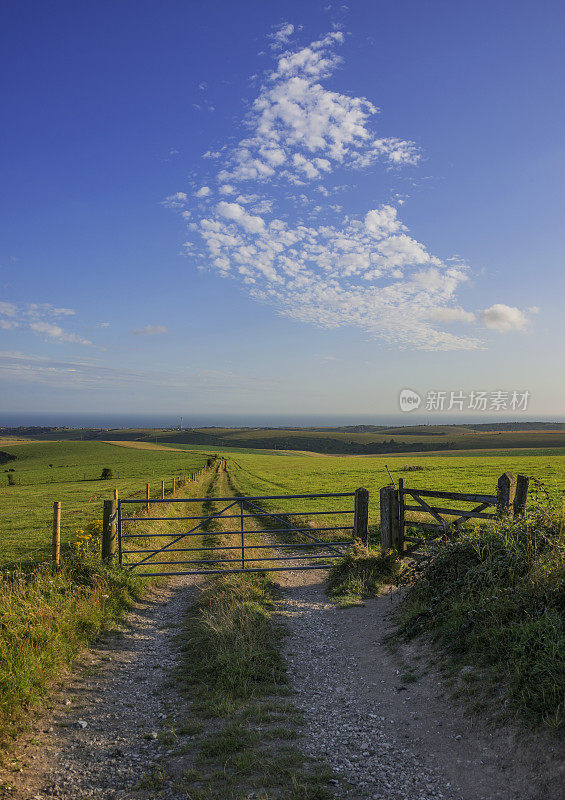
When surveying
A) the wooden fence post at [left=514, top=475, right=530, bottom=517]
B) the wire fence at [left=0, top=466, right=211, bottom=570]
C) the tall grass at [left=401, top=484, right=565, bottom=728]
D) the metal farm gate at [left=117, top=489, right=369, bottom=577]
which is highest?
the wooden fence post at [left=514, top=475, right=530, bottom=517]

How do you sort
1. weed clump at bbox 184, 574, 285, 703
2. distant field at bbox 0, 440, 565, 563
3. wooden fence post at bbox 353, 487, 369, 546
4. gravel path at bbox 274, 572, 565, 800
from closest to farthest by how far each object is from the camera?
gravel path at bbox 274, 572, 565, 800
weed clump at bbox 184, 574, 285, 703
wooden fence post at bbox 353, 487, 369, 546
distant field at bbox 0, 440, 565, 563

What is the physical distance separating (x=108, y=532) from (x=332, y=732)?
7.40 meters

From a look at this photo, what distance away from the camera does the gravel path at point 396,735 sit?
4.13m

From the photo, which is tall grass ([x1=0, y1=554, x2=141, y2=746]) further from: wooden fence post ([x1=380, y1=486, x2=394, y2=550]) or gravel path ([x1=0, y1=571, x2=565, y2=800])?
wooden fence post ([x1=380, y1=486, x2=394, y2=550])

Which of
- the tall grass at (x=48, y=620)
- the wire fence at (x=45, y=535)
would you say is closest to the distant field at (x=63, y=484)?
the wire fence at (x=45, y=535)

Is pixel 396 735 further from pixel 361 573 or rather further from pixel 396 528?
pixel 396 528

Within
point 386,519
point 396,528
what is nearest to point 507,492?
point 396,528

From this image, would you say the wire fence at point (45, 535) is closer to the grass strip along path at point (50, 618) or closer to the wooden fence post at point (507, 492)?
the grass strip along path at point (50, 618)

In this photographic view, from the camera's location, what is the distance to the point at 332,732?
5191mm

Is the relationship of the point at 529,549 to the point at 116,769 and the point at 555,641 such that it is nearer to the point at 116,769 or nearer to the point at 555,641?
the point at 555,641

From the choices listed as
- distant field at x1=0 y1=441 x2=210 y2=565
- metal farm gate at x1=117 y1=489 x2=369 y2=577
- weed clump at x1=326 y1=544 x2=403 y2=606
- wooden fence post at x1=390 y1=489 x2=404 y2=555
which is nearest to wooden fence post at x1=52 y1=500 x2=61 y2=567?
metal farm gate at x1=117 y1=489 x2=369 y2=577

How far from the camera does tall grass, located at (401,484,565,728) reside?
480cm

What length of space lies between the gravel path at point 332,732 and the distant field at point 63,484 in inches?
350

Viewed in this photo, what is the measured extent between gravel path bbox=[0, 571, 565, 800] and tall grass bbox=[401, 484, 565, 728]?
1.52ft
